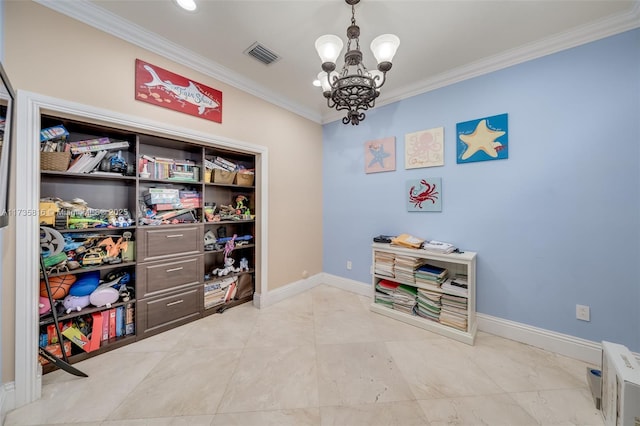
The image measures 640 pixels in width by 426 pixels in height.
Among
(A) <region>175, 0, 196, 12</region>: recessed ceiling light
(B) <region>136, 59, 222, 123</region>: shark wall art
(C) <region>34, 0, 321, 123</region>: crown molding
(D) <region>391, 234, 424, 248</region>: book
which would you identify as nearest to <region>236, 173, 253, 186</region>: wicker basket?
(B) <region>136, 59, 222, 123</region>: shark wall art

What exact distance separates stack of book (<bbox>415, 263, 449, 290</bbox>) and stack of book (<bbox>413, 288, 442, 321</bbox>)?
71 millimetres

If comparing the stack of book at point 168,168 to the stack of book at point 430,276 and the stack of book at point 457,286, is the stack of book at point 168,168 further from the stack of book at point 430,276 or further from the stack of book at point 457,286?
the stack of book at point 457,286

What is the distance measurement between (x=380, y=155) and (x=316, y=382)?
97.7 inches

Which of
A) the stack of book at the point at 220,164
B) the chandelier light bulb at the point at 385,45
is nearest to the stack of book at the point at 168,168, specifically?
the stack of book at the point at 220,164

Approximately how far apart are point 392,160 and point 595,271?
1.98 meters

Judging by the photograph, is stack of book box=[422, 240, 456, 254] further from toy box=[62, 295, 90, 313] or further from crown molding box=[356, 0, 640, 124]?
toy box=[62, 295, 90, 313]

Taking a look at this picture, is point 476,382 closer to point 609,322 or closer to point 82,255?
point 609,322

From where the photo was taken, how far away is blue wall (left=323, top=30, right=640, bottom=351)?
167 centimetres

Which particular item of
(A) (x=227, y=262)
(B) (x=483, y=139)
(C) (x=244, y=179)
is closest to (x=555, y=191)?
(B) (x=483, y=139)

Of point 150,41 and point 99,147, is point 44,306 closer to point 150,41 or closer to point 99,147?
point 99,147

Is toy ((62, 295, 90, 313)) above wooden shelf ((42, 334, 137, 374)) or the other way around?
above

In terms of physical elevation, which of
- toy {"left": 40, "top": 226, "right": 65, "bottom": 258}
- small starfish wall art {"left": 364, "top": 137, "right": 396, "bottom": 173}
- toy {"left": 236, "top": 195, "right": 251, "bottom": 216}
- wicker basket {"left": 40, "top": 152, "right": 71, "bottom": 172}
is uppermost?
small starfish wall art {"left": 364, "top": 137, "right": 396, "bottom": 173}

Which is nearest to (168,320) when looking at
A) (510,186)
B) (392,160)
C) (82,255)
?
(82,255)

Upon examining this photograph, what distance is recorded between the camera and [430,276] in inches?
88.0
